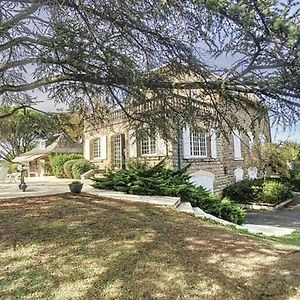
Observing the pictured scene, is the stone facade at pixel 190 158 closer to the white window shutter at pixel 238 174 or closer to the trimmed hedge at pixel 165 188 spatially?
the white window shutter at pixel 238 174

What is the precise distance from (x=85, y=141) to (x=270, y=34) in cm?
2264

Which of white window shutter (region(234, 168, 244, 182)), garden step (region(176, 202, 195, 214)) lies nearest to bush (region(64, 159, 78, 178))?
white window shutter (region(234, 168, 244, 182))

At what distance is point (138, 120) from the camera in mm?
7816

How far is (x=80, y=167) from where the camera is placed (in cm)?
2386

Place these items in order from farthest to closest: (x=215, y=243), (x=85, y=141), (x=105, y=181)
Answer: (x=85, y=141) < (x=105, y=181) < (x=215, y=243)

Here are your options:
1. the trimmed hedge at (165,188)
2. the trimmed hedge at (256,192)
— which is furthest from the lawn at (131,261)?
the trimmed hedge at (256,192)

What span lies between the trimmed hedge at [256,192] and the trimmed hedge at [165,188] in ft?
23.7

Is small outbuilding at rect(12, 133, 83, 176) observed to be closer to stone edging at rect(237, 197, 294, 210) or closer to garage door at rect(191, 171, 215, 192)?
garage door at rect(191, 171, 215, 192)

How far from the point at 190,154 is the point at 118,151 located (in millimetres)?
6284

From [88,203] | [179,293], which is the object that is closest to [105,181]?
[88,203]

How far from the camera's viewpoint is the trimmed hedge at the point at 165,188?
12.2 meters

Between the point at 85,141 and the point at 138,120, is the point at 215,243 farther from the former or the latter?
the point at 85,141

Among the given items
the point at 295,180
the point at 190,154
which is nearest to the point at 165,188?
the point at 190,154

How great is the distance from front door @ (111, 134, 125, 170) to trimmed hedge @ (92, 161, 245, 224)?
8525mm
